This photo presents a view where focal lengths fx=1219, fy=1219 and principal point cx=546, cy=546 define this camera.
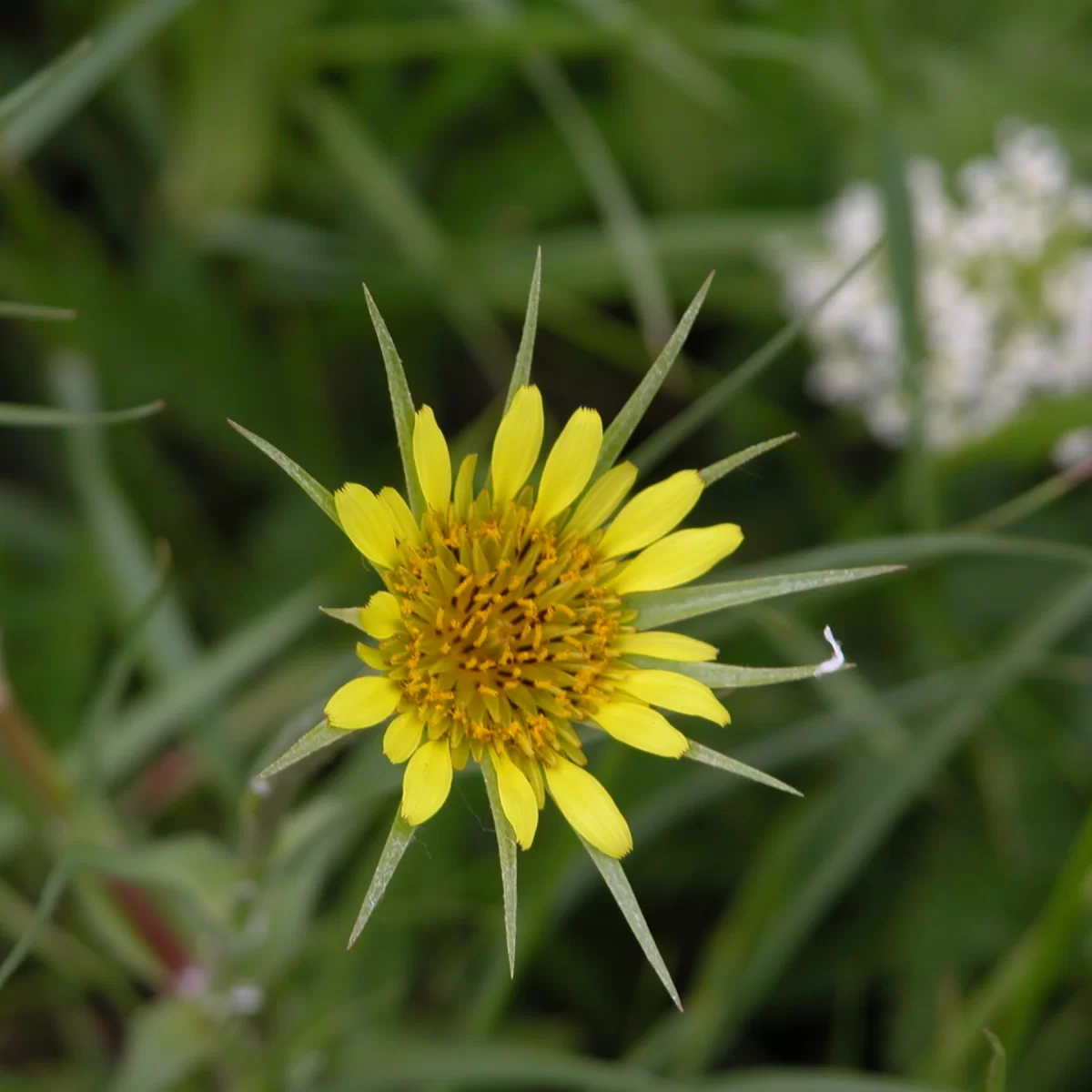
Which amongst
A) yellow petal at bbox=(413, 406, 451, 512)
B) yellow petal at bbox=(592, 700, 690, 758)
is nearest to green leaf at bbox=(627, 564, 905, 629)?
yellow petal at bbox=(592, 700, 690, 758)

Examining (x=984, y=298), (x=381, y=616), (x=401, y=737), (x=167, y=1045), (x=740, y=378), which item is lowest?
(x=167, y=1045)

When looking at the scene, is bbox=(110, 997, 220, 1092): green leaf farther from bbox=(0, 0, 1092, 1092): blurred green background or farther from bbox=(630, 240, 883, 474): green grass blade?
bbox=(630, 240, 883, 474): green grass blade

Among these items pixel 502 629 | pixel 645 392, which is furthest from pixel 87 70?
pixel 645 392

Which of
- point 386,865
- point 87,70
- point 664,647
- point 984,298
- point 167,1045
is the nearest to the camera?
point 386,865

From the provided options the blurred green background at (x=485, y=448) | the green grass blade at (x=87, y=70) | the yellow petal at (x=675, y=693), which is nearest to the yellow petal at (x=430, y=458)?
the yellow petal at (x=675, y=693)

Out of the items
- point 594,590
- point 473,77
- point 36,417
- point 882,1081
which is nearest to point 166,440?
point 473,77

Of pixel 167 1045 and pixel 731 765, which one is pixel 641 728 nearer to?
pixel 731 765

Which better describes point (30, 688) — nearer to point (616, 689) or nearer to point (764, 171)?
point (616, 689)
